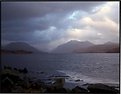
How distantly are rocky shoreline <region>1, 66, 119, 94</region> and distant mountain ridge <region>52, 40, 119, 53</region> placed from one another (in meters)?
0.53

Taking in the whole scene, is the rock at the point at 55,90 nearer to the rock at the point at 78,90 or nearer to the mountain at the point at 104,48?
the rock at the point at 78,90

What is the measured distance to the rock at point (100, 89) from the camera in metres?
6.19

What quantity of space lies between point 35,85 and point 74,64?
2.76 ft

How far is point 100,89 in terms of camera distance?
6.23 m

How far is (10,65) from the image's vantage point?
20.5ft

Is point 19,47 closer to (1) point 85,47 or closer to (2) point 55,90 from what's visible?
(2) point 55,90

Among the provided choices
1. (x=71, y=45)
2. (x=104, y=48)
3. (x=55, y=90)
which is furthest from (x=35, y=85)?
(x=104, y=48)

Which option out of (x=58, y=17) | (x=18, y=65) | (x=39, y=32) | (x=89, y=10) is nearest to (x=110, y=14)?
(x=89, y=10)

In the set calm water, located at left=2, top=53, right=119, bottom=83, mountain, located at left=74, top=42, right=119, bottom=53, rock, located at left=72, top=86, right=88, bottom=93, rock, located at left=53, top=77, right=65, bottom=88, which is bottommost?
rock, located at left=72, top=86, right=88, bottom=93

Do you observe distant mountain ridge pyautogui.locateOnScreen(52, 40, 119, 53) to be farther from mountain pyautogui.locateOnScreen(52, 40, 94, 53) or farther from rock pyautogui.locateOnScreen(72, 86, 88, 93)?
rock pyautogui.locateOnScreen(72, 86, 88, 93)

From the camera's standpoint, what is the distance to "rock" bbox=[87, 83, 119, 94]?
244 inches

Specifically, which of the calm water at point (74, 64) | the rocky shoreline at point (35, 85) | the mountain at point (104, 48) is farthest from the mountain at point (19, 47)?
the mountain at point (104, 48)

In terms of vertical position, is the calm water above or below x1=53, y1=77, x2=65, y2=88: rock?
above

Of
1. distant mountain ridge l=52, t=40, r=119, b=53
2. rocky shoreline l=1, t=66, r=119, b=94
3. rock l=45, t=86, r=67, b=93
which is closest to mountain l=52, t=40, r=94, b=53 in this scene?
distant mountain ridge l=52, t=40, r=119, b=53
